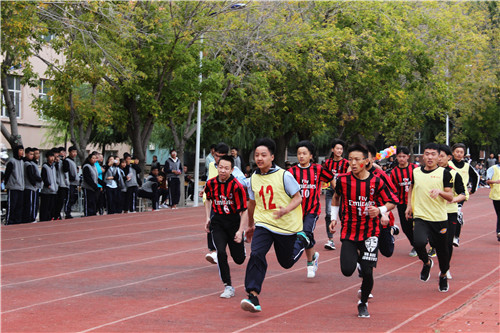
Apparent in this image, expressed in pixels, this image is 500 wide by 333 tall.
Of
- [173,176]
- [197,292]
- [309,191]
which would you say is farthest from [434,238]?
[173,176]

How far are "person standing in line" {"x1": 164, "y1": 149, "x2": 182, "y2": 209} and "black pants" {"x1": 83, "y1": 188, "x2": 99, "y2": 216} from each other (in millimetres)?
4250

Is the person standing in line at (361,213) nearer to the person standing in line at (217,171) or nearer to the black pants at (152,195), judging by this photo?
the person standing in line at (217,171)

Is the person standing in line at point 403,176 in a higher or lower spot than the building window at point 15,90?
lower

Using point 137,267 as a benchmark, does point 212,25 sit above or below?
above

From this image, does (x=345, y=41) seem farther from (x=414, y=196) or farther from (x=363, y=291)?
(x=363, y=291)

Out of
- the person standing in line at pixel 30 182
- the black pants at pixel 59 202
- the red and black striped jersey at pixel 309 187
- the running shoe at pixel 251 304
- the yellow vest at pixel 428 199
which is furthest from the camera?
the black pants at pixel 59 202

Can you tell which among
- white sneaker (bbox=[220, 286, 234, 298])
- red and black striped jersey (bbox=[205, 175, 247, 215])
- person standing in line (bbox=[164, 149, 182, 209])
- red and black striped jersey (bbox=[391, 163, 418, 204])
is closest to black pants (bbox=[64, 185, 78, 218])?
person standing in line (bbox=[164, 149, 182, 209])

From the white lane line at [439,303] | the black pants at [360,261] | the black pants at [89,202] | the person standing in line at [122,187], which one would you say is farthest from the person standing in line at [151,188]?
the black pants at [360,261]

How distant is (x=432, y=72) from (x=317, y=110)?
1028 centimetres

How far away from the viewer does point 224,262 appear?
904cm

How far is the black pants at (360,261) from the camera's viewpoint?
8.11 metres

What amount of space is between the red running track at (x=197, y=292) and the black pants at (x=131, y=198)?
7314 millimetres

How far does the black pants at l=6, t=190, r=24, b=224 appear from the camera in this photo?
18.5 m

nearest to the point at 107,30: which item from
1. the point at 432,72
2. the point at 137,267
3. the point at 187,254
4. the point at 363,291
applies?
the point at 187,254
